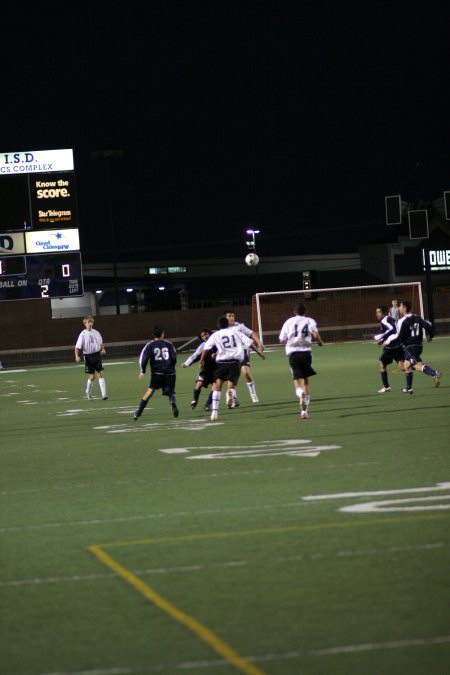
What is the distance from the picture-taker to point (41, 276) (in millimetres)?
45531

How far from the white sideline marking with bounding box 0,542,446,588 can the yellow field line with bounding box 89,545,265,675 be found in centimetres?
19

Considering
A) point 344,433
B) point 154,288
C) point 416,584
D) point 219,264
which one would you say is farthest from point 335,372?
point 219,264

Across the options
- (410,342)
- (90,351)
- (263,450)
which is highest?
(90,351)

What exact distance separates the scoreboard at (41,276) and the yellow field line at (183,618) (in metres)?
37.1

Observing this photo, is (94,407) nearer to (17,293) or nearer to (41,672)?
(41,672)

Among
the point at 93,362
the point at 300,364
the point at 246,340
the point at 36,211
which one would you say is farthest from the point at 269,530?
the point at 36,211

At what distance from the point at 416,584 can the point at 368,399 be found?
599 inches

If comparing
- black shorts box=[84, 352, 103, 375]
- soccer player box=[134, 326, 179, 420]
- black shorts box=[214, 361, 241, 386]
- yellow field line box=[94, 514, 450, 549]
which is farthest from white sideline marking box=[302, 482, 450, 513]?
black shorts box=[84, 352, 103, 375]

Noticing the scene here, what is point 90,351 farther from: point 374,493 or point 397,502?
point 397,502

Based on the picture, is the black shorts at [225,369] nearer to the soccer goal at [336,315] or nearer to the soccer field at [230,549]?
the soccer field at [230,549]

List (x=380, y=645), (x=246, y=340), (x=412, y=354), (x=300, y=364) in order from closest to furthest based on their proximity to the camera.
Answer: (x=380, y=645) → (x=300, y=364) → (x=246, y=340) → (x=412, y=354)

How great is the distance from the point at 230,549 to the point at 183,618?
Answer: 1.93 m

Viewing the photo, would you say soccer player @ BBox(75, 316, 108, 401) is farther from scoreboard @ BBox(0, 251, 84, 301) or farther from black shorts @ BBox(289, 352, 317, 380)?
scoreboard @ BBox(0, 251, 84, 301)

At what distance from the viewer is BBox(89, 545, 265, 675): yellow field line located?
18.4 feet
